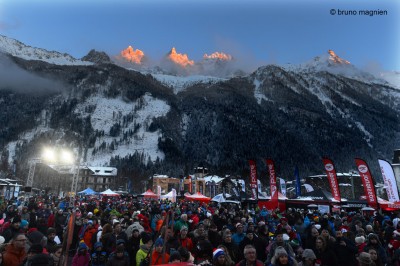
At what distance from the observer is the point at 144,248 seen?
6738 millimetres

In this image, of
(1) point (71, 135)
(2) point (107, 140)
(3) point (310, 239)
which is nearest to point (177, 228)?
(3) point (310, 239)

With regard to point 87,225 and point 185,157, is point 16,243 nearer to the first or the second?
point 87,225

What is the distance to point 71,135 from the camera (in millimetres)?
193375

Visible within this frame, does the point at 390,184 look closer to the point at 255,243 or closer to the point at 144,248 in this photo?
the point at 255,243

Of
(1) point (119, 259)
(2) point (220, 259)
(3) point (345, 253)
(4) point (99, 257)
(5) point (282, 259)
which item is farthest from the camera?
(4) point (99, 257)

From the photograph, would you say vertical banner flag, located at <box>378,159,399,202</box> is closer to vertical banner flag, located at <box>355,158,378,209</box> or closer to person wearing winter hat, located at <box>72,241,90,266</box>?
vertical banner flag, located at <box>355,158,378,209</box>

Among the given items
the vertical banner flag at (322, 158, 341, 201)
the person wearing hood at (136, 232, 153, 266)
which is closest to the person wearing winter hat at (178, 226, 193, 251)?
the person wearing hood at (136, 232, 153, 266)

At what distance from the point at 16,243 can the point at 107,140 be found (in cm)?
18793

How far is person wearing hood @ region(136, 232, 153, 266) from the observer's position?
6617 mm

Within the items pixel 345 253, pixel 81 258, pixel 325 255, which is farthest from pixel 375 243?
pixel 81 258

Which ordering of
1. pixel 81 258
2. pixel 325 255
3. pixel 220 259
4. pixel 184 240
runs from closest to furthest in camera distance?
pixel 220 259
pixel 325 255
pixel 81 258
pixel 184 240

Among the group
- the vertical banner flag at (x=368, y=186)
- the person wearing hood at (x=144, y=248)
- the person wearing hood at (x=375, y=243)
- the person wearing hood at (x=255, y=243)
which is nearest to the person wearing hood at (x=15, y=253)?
the person wearing hood at (x=144, y=248)

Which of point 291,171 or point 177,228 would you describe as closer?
point 177,228

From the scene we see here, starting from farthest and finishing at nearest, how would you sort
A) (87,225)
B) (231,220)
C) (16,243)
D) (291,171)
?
(291,171), (231,220), (87,225), (16,243)
